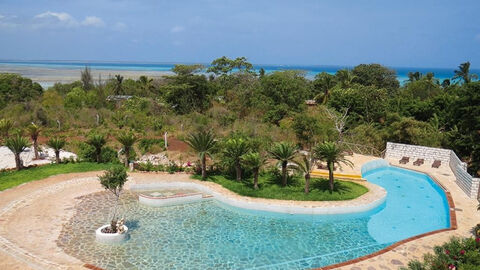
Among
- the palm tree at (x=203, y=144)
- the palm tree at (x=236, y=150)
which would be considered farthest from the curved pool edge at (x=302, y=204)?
the palm tree at (x=203, y=144)

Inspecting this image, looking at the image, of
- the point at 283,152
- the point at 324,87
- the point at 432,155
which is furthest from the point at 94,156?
the point at 324,87

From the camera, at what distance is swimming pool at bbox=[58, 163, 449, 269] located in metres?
9.99

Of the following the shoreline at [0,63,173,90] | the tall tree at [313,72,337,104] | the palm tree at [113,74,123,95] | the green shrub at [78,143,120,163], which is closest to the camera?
the green shrub at [78,143,120,163]

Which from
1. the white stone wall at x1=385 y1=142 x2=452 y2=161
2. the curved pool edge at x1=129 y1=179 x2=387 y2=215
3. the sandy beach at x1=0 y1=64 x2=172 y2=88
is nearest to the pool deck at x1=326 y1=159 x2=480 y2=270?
the curved pool edge at x1=129 y1=179 x2=387 y2=215

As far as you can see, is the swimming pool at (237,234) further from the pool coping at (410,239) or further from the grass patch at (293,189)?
the grass patch at (293,189)

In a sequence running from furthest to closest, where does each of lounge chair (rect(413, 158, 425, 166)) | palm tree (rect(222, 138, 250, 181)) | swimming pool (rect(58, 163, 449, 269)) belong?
1. lounge chair (rect(413, 158, 425, 166))
2. palm tree (rect(222, 138, 250, 181))
3. swimming pool (rect(58, 163, 449, 269))

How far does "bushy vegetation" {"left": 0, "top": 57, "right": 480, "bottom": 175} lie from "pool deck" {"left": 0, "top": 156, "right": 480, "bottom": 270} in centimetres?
332

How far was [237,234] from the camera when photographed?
11836 mm

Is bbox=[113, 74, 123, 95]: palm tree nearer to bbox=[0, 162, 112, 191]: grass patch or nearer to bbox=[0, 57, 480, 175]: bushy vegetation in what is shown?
bbox=[0, 57, 480, 175]: bushy vegetation

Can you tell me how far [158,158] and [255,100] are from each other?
1406cm

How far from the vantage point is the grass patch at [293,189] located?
1445 centimetres

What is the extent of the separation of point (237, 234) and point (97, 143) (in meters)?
10.7

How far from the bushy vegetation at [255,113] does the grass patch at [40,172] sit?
3.28 feet

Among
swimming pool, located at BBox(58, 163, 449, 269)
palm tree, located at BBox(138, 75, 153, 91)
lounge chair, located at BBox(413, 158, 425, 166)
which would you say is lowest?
swimming pool, located at BBox(58, 163, 449, 269)
